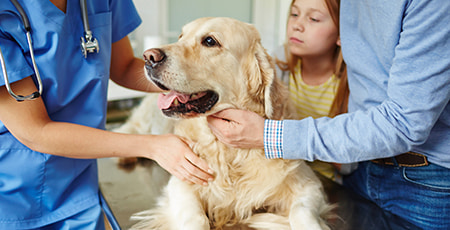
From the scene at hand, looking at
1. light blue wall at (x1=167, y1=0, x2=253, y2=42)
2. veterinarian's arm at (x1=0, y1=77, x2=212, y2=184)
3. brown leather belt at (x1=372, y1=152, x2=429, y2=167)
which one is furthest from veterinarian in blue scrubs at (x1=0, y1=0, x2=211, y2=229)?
light blue wall at (x1=167, y1=0, x2=253, y2=42)

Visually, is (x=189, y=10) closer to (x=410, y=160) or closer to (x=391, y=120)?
(x=410, y=160)

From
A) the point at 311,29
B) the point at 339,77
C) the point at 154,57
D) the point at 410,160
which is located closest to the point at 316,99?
the point at 339,77

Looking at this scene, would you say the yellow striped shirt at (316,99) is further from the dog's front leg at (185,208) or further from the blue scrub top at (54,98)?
the blue scrub top at (54,98)

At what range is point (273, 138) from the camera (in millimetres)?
1021

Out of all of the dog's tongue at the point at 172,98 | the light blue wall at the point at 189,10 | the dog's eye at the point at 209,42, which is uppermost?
the dog's eye at the point at 209,42

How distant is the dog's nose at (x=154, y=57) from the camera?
993mm

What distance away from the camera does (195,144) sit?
1181 millimetres

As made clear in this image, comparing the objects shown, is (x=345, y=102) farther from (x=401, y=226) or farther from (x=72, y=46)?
(x=72, y=46)

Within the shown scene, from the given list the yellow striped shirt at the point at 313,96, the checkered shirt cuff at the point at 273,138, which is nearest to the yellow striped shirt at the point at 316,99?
the yellow striped shirt at the point at 313,96

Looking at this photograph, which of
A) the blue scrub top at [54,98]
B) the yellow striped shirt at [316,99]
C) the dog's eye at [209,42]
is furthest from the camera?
the yellow striped shirt at [316,99]

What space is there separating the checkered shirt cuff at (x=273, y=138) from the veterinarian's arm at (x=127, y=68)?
1.79 ft

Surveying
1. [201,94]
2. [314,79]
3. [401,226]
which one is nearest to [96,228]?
[201,94]

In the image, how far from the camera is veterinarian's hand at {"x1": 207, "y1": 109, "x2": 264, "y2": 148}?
41.6 inches

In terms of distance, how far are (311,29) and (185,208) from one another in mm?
997
